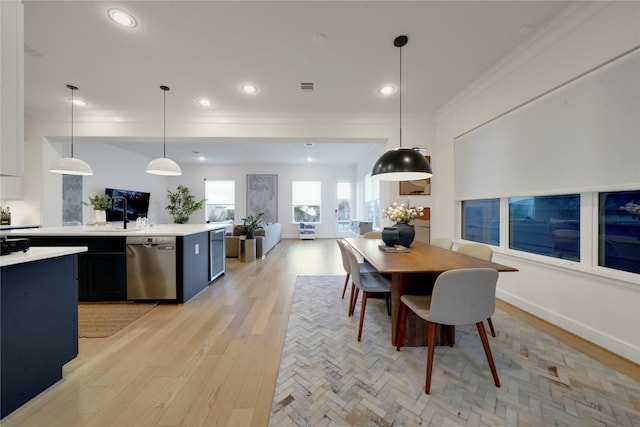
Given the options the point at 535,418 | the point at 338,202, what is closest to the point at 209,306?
the point at 535,418

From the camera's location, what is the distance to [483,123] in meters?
3.09

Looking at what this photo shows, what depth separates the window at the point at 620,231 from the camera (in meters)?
1.75

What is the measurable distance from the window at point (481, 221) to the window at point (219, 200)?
7548mm

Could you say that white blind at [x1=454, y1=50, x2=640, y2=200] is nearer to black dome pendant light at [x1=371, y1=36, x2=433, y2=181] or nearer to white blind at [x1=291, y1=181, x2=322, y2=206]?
black dome pendant light at [x1=371, y1=36, x2=433, y2=181]

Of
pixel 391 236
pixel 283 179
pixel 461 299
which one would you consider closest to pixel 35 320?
pixel 461 299

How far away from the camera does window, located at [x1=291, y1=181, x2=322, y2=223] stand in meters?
8.83

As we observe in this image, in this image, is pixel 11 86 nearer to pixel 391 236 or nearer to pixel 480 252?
pixel 391 236

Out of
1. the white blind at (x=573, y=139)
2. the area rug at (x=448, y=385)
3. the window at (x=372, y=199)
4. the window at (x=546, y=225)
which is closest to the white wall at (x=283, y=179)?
the window at (x=372, y=199)

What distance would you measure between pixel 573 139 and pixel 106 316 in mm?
4951

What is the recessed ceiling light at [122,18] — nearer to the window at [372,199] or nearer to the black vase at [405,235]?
the black vase at [405,235]

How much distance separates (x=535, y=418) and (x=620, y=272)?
1.46 m

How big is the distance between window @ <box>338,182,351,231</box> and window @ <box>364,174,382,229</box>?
1459 mm

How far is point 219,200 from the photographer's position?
879 cm

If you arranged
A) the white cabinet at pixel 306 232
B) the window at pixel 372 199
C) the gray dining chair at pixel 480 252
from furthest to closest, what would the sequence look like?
1. the white cabinet at pixel 306 232
2. the window at pixel 372 199
3. the gray dining chair at pixel 480 252
